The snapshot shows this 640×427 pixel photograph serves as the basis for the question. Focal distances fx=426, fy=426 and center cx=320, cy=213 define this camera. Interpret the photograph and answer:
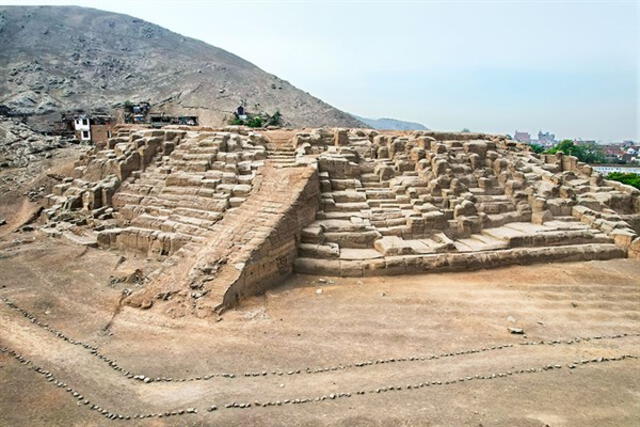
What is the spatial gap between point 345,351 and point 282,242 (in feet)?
11.4

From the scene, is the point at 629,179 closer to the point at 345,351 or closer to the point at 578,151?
the point at 578,151

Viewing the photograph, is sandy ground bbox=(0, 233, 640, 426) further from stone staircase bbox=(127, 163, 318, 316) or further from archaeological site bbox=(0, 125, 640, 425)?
stone staircase bbox=(127, 163, 318, 316)

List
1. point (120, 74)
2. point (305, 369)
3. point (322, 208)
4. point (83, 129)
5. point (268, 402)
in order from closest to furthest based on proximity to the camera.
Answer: point (268, 402)
point (305, 369)
point (322, 208)
point (83, 129)
point (120, 74)

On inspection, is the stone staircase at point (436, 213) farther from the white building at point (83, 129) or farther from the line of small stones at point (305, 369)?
the white building at point (83, 129)

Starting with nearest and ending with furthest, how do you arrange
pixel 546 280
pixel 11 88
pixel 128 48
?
1. pixel 546 280
2. pixel 11 88
3. pixel 128 48

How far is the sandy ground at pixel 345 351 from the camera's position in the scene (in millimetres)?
5230

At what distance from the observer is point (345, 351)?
22.0 ft

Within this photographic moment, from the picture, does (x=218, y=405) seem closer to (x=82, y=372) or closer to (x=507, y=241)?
(x=82, y=372)

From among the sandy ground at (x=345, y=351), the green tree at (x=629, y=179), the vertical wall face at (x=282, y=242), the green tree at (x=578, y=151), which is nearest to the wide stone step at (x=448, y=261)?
A: the sandy ground at (x=345, y=351)

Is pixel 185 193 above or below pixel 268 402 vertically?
above

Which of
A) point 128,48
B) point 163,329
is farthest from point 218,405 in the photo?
point 128,48

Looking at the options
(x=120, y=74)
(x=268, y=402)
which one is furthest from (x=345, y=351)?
(x=120, y=74)

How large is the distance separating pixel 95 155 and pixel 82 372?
1407cm

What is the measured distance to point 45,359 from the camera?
249 inches
